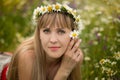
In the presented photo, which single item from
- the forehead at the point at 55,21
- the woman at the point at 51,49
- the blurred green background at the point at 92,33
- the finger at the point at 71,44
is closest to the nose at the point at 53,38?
the woman at the point at 51,49

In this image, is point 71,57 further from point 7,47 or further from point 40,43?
point 7,47

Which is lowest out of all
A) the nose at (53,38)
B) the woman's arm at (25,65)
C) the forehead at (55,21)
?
the woman's arm at (25,65)

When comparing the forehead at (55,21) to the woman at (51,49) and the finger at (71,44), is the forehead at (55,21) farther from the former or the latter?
the finger at (71,44)

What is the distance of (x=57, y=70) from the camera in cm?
394

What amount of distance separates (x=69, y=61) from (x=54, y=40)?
0.35 meters

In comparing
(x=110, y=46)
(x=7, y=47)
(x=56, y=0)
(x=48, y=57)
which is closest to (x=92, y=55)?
(x=110, y=46)

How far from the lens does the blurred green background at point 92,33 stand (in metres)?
4.12

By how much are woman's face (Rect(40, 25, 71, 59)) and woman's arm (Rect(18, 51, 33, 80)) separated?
0.25 metres

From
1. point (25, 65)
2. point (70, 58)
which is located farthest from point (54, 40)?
point (25, 65)

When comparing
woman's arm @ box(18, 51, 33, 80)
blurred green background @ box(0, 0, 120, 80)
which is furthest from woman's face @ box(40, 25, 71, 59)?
blurred green background @ box(0, 0, 120, 80)

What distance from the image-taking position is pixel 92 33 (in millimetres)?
5840

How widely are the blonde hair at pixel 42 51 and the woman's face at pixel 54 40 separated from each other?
0.17 feet

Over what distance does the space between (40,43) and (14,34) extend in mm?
3686

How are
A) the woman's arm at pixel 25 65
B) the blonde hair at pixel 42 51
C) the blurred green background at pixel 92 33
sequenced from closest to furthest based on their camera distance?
the blonde hair at pixel 42 51 < the woman's arm at pixel 25 65 < the blurred green background at pixel 92 33
